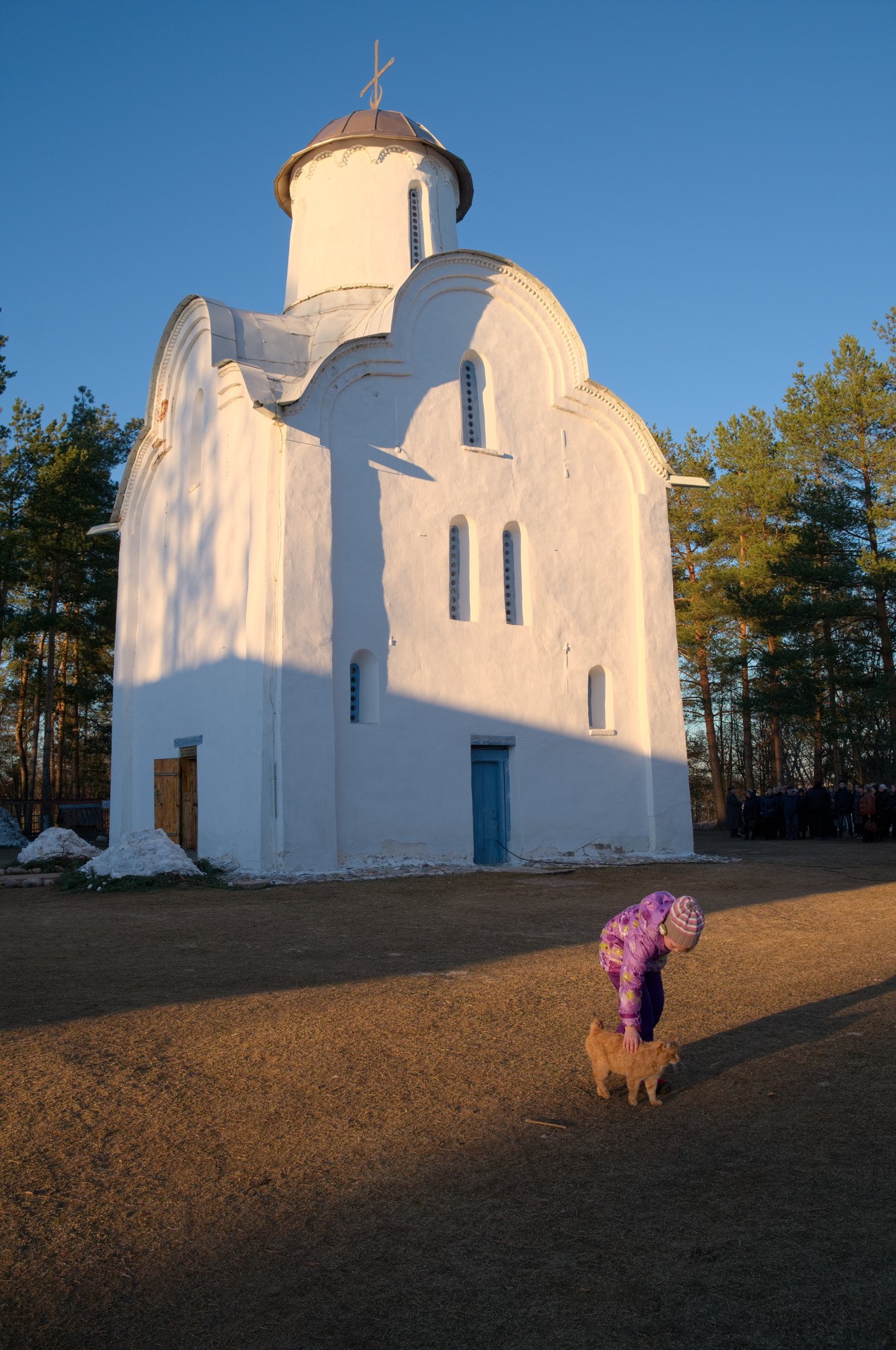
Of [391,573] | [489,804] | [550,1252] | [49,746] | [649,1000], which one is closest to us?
[550,1252]

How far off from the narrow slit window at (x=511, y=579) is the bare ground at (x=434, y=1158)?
9.92 m

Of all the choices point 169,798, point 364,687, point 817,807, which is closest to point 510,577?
point 364,687

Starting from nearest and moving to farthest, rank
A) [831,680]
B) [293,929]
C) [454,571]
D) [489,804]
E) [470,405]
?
[293,929] → [489,804] → [454,571] → [470,405] → [831,680]

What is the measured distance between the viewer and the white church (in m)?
15.3

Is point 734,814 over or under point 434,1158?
over

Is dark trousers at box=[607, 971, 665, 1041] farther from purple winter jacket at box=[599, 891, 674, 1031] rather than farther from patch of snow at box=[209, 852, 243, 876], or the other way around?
patch of snow at box=[209, 852, 243, 876]

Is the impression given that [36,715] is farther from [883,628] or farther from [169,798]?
[883,628]

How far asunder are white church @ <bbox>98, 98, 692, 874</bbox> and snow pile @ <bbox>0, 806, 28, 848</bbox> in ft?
21.8

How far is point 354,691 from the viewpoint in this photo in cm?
1587

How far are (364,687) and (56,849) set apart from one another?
571 cm

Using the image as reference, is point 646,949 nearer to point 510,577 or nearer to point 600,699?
point 510,577

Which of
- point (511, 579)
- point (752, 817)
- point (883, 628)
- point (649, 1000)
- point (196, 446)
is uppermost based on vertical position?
point (196, 446)

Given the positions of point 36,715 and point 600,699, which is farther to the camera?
point 36,715

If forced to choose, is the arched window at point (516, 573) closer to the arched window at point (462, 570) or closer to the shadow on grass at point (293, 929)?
the arched window at point (462, 570)
